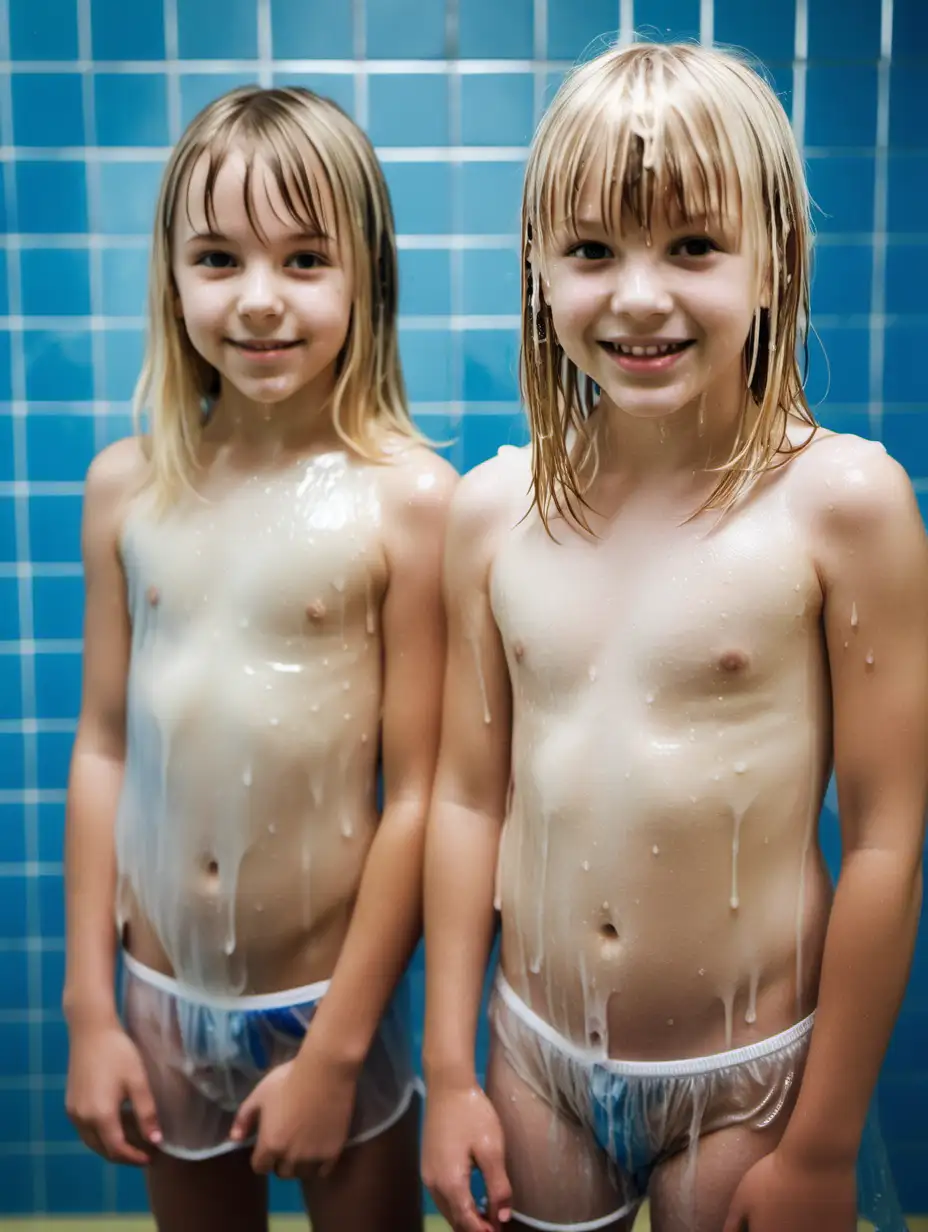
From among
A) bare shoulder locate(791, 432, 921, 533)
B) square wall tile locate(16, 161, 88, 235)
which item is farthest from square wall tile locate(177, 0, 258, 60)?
bare shoulder locate(791, 432, 921, 533)

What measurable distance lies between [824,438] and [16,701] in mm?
621

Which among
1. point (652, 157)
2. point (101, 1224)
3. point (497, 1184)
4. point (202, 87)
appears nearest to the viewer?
point (652, 157)

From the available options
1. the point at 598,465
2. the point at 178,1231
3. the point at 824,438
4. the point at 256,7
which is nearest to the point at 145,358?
the point at 256,7

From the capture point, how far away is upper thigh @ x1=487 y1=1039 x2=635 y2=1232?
768mm

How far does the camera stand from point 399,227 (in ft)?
2.95

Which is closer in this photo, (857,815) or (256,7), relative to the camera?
(857,815)

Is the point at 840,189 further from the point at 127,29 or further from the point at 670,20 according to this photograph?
the point at 127,29

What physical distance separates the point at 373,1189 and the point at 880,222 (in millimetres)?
723

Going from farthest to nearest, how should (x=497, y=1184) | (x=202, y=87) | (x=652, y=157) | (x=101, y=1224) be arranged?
(x=101, y=1224) → (x=202, y=87) → (x=497, y=1184) → (x=652, y=157)

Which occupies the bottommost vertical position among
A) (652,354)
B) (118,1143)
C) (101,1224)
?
(101,1224)

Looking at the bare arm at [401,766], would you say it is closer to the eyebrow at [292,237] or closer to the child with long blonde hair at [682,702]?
the child with long blonde hair at [682,702]

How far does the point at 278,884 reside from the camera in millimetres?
876

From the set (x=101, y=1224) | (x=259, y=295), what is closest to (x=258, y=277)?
(x=259, y=295)

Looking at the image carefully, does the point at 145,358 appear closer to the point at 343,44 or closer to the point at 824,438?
the point at 343,44
